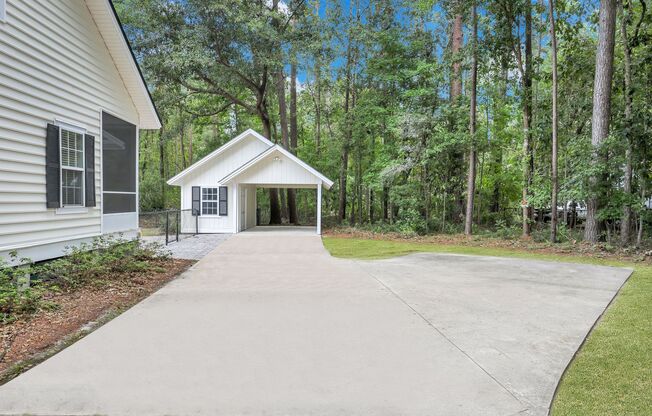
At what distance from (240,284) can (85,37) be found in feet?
17.3

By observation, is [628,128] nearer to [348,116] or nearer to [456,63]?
[456,63]

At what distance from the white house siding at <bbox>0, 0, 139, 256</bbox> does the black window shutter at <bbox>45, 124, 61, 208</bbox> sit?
7cm

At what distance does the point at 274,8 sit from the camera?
18719mm

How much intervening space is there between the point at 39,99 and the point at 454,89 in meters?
17.0

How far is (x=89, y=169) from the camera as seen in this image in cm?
732

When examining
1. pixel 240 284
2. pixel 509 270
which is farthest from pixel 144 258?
pixel 509 270

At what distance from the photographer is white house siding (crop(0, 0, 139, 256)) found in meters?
5.38

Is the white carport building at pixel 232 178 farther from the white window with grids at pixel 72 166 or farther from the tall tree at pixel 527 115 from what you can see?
the white window with grids at pixel 72 166

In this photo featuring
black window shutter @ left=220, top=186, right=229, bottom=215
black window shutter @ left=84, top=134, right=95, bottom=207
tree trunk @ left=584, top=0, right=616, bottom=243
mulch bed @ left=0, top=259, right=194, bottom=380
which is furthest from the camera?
black window shutter @ left=220, top=186, right=229, bottom=215

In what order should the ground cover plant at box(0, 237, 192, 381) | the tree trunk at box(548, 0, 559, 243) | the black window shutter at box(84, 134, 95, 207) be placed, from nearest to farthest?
the ground cover plant at box(0, 237, 192, 381), the black window shutter at box(84, 134, 95, 207), the tree trunk at box(548, 0, 559, 243)

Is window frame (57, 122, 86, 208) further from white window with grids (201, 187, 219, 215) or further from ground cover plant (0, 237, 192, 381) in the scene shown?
white window with grids (201, 187, 219, 215)

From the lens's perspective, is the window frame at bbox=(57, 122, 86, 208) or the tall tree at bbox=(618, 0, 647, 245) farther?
the tall tree at bbox=(618, 0, 647, 245)

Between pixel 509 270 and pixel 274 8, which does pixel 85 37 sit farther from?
pixel 274 8

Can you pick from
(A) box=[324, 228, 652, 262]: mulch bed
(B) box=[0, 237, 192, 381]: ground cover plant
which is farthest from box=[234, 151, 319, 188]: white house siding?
(B) box=[0, 237, 192, 381]: ground cover plant
